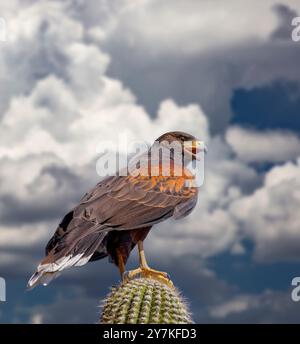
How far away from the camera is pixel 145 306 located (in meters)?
6.38

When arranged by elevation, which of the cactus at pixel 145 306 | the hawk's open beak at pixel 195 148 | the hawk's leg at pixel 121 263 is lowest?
the cactus at pixel 145 306

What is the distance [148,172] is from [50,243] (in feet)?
4.68

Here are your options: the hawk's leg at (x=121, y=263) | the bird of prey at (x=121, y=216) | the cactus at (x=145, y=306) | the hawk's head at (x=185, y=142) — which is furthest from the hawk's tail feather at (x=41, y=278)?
the hawk's head at (x=185, y=142)

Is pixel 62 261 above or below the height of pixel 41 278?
above

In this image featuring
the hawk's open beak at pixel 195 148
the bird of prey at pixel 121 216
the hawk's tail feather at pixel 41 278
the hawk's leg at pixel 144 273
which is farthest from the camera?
the hawk's open beak at pixel 195 148

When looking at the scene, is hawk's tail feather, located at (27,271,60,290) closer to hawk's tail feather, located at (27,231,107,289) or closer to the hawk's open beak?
hawk's tail feather, located at (27,231,107,289)

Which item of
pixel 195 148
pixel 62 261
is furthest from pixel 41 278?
pixel 195 148

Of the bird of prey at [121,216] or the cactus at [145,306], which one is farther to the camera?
the bird of prey at [121,216]

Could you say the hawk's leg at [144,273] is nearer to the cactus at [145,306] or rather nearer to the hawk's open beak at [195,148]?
the cactus at [145,306]

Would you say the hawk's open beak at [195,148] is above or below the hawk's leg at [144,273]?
above

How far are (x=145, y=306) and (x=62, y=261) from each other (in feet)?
3.08

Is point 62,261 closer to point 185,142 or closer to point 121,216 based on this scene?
point 121,216

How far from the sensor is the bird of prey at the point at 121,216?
6480 millimetres
